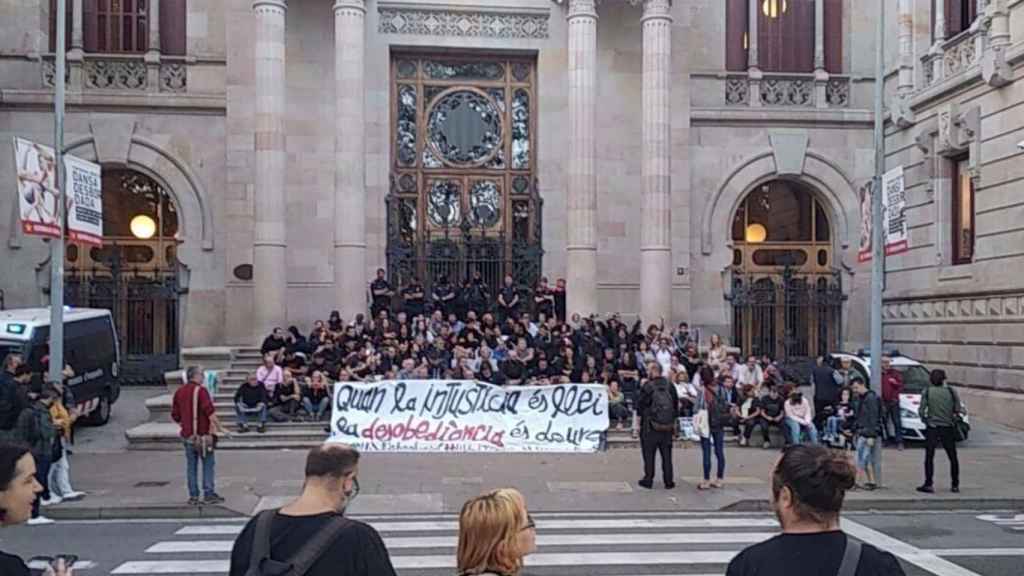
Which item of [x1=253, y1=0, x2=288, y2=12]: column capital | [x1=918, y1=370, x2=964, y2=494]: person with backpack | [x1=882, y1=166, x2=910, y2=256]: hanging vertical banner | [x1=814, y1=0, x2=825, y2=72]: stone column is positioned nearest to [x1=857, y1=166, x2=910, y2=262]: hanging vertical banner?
[x1=882, y1=166, x2=910, y2=256]: hanging vertical banner

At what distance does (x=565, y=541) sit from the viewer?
11.1 metres

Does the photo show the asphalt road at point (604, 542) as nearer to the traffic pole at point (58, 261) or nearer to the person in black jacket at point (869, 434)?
the person in black jacket at point (869, 434)

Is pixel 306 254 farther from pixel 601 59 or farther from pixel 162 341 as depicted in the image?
pixel 601 59

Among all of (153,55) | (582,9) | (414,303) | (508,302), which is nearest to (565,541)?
(508,302)

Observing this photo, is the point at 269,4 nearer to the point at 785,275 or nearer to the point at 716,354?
the point at 716,354

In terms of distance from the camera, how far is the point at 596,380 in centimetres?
2105

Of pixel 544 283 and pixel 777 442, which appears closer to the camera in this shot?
pixel 777 442

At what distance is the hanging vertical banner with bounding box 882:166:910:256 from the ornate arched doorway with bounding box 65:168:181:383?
61.1 feet

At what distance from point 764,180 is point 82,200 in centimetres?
1928

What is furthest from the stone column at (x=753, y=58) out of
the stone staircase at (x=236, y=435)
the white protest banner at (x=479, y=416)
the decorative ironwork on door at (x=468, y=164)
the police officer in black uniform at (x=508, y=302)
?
the white protest banner at (x=479, y=416)

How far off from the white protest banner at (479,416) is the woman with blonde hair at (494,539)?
49.4ft

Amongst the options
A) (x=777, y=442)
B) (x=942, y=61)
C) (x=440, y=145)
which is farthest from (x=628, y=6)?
(x=777, y=442)

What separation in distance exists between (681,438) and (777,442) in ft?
6.50

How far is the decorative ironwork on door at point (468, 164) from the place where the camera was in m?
28.6
